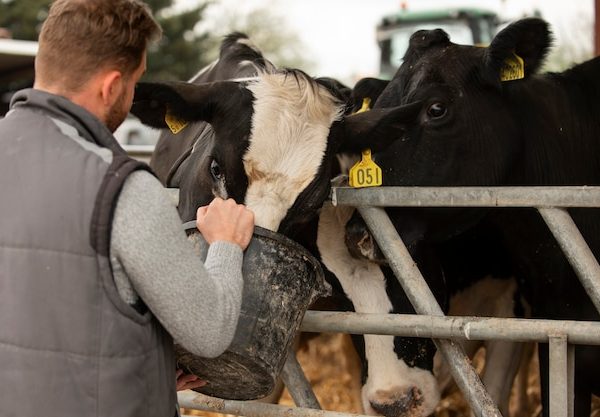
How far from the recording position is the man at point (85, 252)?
2.05m

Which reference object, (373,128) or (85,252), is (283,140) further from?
(85,252)

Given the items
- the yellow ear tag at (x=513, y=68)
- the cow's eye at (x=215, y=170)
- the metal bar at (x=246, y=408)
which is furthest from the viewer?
the yellow ear tag at (x=513, y=68)

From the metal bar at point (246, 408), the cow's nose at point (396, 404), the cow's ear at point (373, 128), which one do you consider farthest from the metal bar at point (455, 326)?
the cow's ear at point (373, 128)

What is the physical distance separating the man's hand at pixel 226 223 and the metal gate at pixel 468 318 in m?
0.75

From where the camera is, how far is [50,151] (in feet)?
6.83

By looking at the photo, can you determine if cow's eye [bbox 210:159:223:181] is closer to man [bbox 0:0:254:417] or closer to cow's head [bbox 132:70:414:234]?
cow's head [bbox 132:70:414:234]

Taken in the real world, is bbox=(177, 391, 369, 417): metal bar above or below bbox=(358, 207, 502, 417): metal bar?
below

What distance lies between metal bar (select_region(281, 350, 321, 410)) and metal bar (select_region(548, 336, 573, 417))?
2.91 feet

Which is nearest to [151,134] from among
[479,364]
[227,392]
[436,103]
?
[479,364]

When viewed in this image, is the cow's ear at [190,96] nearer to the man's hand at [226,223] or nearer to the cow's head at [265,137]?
the cow's head at [265,137]

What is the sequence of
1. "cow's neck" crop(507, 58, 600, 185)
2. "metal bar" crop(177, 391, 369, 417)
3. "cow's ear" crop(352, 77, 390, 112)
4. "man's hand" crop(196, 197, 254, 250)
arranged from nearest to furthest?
"man's hand" crop(196, 197, 254, 250) < "metal bar" crop(177, 391, 369, 417) < "cow's neck" crop(507, 58, 600, 185) < "cow's ear" crop(352, 77, 390, 112)

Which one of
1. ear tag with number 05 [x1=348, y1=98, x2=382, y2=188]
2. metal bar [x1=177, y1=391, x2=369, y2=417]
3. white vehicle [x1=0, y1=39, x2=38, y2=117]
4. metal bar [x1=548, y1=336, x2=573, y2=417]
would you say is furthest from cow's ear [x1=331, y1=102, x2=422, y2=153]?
white vehicle [x1=0, y1=39, x2=38, y2=117]

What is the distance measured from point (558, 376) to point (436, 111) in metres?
1.33

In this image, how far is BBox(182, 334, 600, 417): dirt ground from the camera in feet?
19.7
